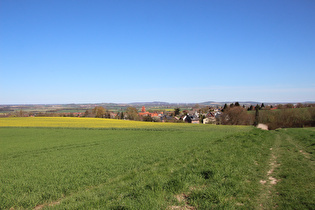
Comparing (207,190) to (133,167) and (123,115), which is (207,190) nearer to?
(133,167)

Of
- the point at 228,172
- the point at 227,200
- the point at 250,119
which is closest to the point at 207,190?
the point at 227,200

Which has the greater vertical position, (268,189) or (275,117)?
(268,189)

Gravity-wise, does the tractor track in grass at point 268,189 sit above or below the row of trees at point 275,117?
above

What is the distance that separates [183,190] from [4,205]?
19.7 feet

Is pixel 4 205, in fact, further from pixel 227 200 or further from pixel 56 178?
pixel 227 200

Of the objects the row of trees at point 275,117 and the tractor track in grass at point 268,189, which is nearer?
the tractor track in grass at point 268,189

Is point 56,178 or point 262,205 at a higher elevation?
point 262,205

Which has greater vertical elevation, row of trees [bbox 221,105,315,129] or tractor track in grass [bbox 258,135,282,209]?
tractor track in grass [bbox 258,135,282,209]

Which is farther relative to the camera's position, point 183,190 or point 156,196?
point 183,190

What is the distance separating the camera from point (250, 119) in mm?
77938

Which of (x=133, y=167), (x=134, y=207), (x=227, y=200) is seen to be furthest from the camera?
(x=133, y=167)

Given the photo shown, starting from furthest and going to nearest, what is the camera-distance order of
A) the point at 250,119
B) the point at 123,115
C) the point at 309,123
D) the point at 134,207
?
the point at 123,115, the point at 250,119, the point at 309,123, the point at 134,207

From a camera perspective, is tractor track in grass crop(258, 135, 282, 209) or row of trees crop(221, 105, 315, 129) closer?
tractor track in grass crop(258, 135, 282, 209)

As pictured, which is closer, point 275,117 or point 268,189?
point 268,189
